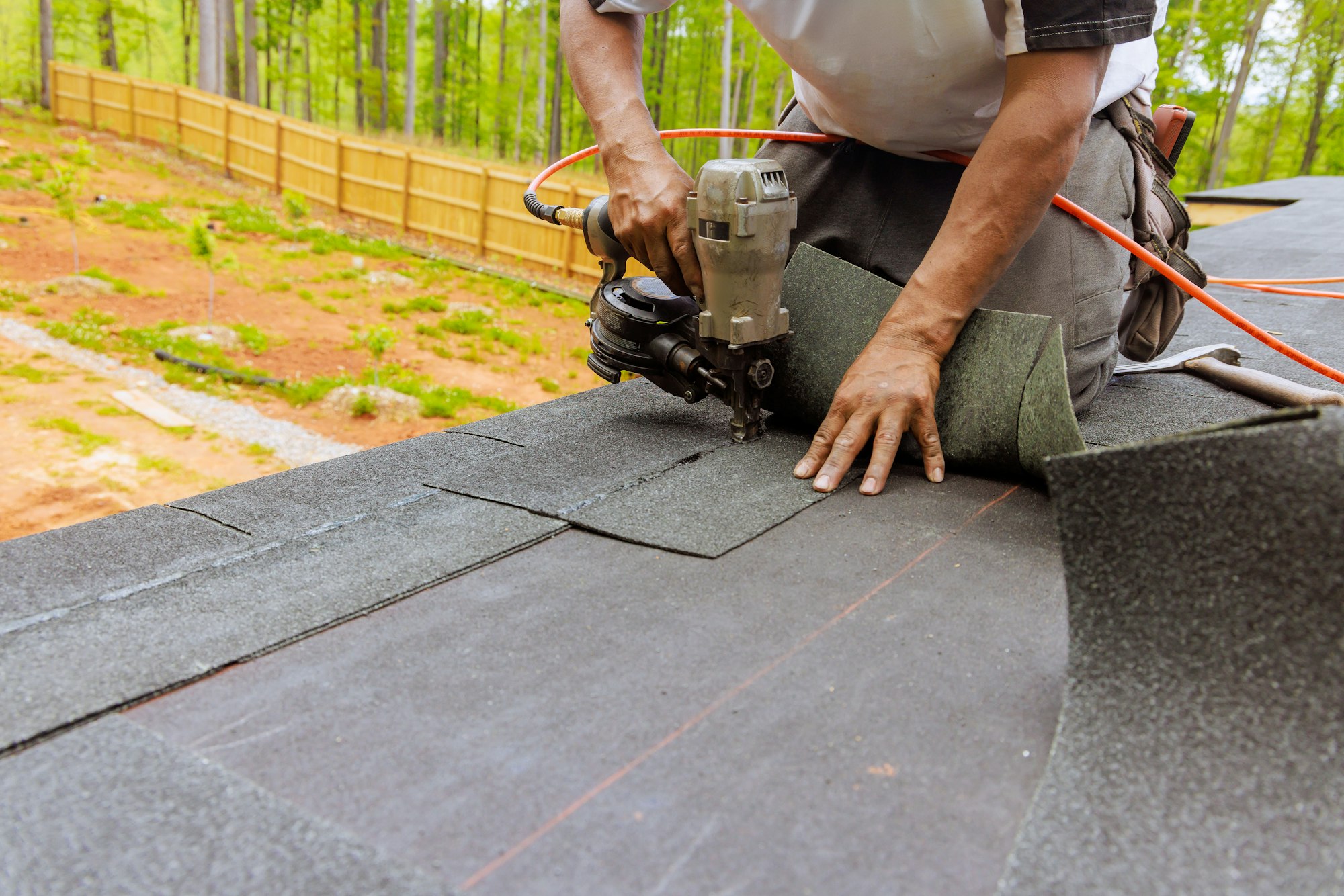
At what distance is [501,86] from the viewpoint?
2962 cm

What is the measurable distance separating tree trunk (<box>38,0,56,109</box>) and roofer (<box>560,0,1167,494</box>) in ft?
76.3

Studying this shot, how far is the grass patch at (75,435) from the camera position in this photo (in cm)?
612

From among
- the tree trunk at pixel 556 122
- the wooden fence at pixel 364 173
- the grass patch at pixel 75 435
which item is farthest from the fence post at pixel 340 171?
the tree trunk at pixel 556 122

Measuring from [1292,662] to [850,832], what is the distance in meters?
0.45

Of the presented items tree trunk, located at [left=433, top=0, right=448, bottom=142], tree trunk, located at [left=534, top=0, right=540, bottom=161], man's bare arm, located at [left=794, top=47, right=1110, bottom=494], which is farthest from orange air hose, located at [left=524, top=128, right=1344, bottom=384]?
tree trunk, located at [left=433, top=0, right=448, bottom=142]

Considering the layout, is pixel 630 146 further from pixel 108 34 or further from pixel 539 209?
pixel 108 34

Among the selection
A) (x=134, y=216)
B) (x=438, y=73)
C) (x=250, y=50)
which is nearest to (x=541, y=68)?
(x=438, y=73)

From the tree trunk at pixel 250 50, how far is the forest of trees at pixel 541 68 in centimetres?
5

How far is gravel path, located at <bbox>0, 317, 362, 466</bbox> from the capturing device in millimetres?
6824

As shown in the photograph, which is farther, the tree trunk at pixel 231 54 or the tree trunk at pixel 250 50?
the tree trunk at pixel 231 54

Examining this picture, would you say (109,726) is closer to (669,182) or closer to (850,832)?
(850,832)

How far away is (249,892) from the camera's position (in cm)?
72

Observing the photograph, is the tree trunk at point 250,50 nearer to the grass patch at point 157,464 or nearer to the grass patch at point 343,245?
the grass patch at point 343,245

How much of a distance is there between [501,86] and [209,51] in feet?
41.8
